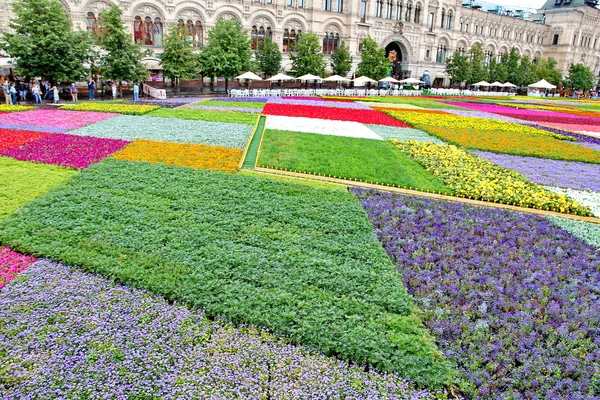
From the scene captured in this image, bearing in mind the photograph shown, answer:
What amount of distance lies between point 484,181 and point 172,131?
13.0m

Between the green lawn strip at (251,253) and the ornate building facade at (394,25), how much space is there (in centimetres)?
3861

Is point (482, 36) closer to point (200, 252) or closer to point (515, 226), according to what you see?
point (515, 226)

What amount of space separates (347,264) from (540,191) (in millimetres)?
8294

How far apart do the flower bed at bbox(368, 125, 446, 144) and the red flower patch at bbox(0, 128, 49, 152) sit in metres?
15.0

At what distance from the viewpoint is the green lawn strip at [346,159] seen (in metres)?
13.3

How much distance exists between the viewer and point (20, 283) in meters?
6.67

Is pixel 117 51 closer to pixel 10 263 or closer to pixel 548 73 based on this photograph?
pixel 10 263

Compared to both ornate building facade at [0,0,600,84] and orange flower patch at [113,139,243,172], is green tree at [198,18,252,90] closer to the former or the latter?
ornate building facade at [0,0,600,84]

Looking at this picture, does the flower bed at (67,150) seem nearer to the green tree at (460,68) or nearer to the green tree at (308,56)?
the green tree at (308,56)

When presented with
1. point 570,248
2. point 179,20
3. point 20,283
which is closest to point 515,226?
point 570,248

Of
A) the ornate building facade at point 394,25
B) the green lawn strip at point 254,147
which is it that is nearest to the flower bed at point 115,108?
the green lawn strip at point 254,147

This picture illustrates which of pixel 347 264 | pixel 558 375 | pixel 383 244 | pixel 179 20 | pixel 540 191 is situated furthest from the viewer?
pixel 179 20

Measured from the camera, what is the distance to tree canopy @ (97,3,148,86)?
33.3 metres

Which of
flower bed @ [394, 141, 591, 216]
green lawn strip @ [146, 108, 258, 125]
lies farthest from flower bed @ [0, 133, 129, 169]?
flower bed @ [394, 141, 591, 216]
